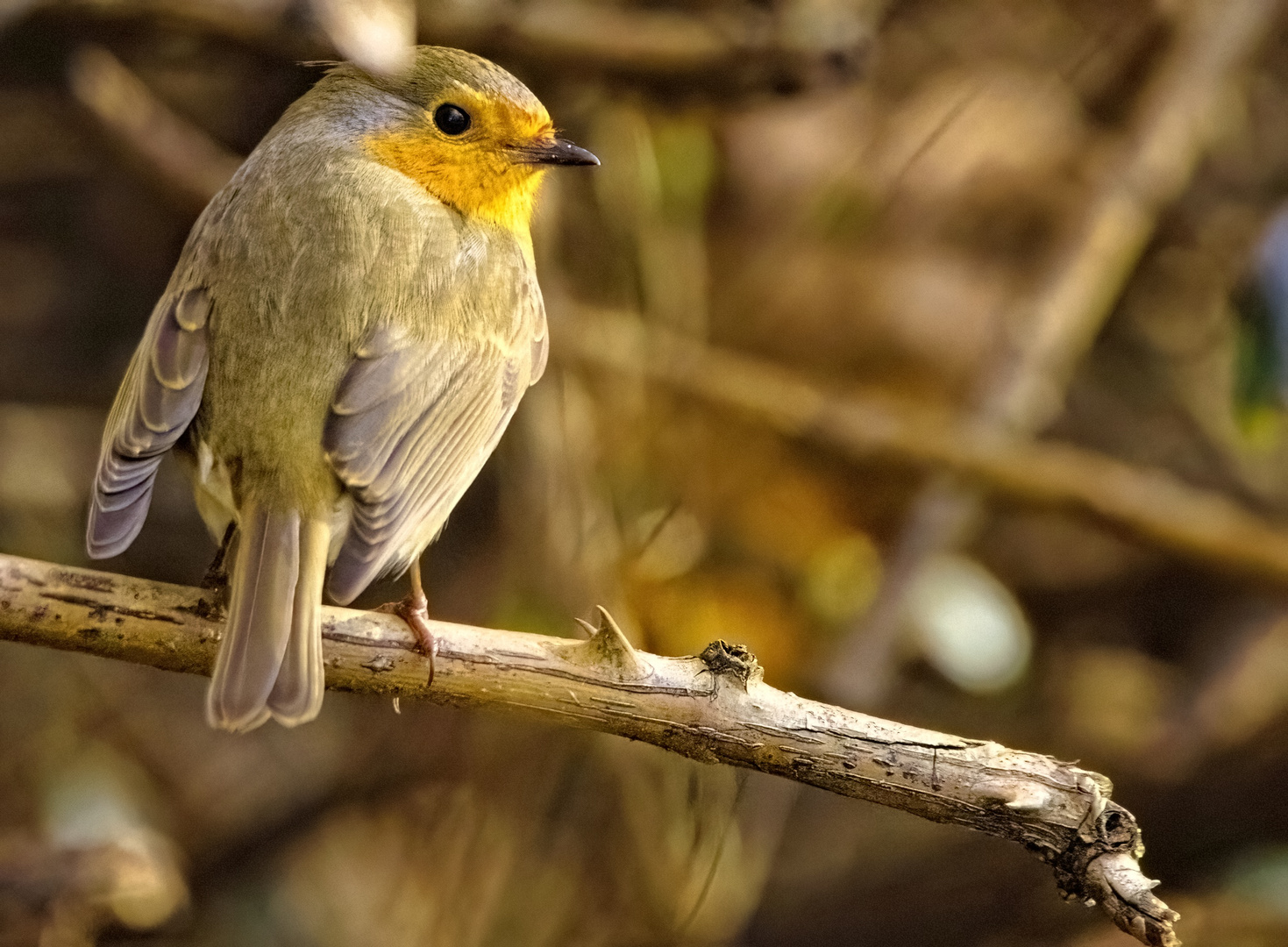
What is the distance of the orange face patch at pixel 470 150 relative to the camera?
2721mm

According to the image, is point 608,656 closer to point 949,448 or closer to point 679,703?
point 679,703

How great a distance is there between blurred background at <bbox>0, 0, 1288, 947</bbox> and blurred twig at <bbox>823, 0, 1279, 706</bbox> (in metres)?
0.02

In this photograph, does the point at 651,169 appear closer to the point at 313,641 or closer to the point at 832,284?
the point at 832,284

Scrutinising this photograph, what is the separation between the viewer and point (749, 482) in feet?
15.6

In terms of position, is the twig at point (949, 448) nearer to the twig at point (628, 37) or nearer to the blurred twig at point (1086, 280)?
the blurred twig at point (1086, 280)

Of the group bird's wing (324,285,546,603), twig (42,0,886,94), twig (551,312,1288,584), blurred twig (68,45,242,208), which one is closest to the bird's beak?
bird's wing (324,285,546,603)

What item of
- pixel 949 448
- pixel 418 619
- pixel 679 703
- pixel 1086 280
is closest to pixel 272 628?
pixel 418 619

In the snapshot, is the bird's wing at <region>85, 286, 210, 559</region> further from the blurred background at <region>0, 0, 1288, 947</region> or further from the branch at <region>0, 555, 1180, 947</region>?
the blurred background at <region>0, 0, 1288, 947</region>

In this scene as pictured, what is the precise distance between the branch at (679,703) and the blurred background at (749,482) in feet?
4.74

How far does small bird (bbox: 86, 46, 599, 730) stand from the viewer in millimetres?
2195

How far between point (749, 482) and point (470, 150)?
2252 mm

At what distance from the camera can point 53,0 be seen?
3.50 meters

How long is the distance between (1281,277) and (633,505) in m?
2.10

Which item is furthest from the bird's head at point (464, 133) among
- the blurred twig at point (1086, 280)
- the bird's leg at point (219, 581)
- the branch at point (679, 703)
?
the blurred twig at point (1086, 280)
